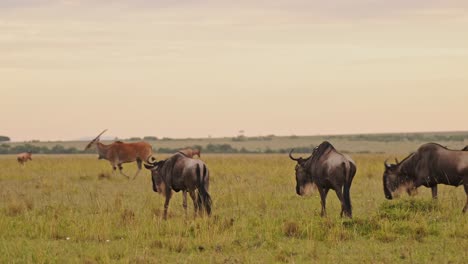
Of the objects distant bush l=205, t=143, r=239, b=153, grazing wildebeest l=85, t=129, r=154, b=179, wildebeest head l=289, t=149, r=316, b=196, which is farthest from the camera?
distant bush l=205, t=143, r=239, b=153

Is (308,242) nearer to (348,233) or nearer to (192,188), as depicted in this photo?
(348,233)

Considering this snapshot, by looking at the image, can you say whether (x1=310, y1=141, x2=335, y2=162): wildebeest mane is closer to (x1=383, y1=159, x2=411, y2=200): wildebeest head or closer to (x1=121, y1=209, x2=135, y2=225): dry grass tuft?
(x1=383, y1=159, x2=411, y2=200): wildebeest head

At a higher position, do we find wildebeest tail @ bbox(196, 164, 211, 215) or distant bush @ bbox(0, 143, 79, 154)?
distant bush @ bbox(0, 143, 79, 154)

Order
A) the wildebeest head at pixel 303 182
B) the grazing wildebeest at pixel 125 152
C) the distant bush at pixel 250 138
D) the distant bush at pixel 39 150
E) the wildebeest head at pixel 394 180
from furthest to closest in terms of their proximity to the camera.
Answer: the distant bush at pixel 250 138
the distant bush at pixel 39 150
the grazing wildebeest at pixel 125 152
the wildebeest head at pixel 394 180
the wildebeest head at pixel 303 182

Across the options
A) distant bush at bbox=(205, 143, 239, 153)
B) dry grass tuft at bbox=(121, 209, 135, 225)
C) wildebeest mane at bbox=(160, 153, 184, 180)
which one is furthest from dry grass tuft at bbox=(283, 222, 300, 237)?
distant bush at bbox=(205, 143, 239, 153)

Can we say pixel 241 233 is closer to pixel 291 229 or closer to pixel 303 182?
pixel 291 229

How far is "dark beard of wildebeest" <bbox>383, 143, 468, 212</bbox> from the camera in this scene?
1220cm

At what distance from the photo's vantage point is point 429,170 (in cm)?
1266

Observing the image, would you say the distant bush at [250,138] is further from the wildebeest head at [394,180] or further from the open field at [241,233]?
the wildebeest head at [394,180]

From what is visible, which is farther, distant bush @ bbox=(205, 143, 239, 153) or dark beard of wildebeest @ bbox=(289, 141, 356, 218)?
distant bush @ bbox=(205, 143, 239, 153)

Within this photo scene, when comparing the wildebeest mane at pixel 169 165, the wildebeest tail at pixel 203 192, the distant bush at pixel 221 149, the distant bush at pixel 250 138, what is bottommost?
the wildebeest tail at pixel 203 192

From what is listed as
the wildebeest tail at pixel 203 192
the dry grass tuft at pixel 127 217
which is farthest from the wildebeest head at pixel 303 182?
the dry grass tuft at pixel 127 217

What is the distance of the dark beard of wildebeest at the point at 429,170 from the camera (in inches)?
480

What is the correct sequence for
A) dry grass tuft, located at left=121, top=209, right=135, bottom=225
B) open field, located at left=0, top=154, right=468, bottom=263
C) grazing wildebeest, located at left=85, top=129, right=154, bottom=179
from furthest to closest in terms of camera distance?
grazing wildebeest, located at left=85, top=129, right=154, bottom=179, dry grass tuft, located at left=121, top=209, right=135, bottom=225, open field, located at left=0, top=154, right=468, bottom=263
